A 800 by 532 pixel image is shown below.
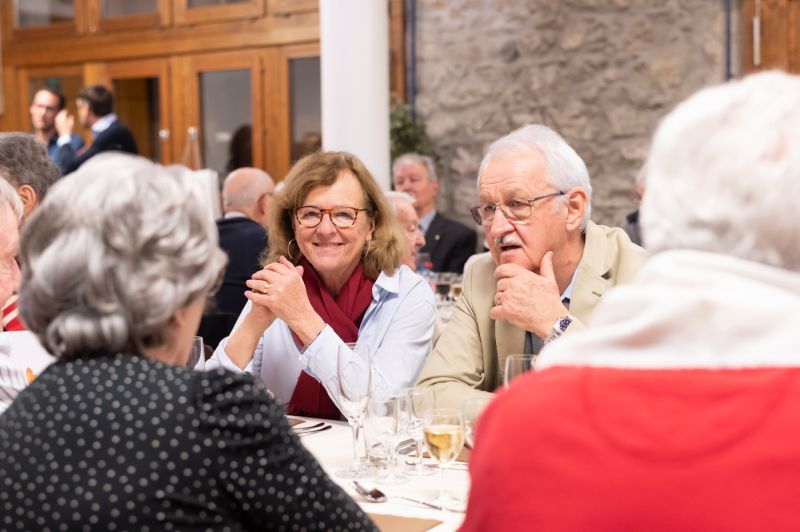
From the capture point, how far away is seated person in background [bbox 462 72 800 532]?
1.21 m

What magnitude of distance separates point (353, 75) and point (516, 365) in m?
3.74

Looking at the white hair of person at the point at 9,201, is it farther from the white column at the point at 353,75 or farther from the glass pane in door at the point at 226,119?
the glass pane in door at the point at 226,119

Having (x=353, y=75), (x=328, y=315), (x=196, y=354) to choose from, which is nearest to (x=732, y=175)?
(x=196, y=354)

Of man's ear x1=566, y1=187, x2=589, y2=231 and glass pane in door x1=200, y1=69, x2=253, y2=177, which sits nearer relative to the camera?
man's ear x1=566, y1=187, x2=589, y2=231

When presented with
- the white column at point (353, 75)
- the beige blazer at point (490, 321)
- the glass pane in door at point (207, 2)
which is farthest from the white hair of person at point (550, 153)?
the glass pane in door at point (207, 2)

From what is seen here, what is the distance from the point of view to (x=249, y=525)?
1.40 meters

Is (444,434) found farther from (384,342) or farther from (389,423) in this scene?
(384,342)

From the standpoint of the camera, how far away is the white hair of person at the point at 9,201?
8.54ft

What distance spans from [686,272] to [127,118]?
8.70m

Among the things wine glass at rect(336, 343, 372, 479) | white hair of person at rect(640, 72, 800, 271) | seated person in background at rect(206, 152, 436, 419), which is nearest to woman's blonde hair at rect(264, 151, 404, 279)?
seated person in background at rect(206, 152, 436, 419)

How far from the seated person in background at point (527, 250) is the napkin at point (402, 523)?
87 centimetres

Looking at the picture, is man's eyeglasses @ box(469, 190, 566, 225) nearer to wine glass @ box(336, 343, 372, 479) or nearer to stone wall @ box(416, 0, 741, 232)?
wine glass @ box(336, 343, 372, 479)

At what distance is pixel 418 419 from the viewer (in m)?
2.15

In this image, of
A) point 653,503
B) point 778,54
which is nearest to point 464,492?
point 653,503
